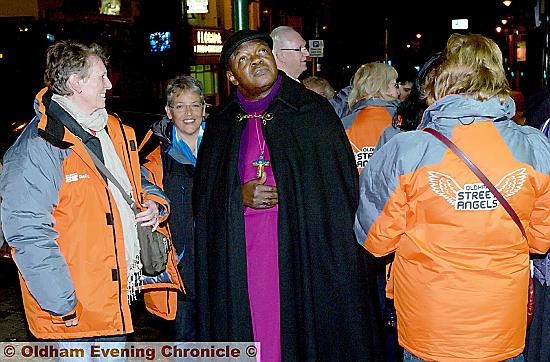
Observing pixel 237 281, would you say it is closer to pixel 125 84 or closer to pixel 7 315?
pixel 7 315

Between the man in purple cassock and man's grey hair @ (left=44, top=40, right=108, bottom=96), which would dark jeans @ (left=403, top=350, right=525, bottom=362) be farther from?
man's grey hair @ (left=44, top=40, right=108, bottom=96)

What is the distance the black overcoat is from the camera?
3.76 metres

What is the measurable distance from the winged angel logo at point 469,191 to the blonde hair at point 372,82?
9.26 ft

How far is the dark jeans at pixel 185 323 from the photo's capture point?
4789 millimetres

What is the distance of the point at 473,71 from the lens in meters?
2.89

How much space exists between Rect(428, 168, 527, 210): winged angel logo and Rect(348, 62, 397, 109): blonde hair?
282 centimetres

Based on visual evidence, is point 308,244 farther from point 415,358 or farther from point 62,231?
point 62,231

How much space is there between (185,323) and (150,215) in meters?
1.26

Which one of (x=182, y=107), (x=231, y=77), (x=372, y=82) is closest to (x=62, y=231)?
(x=231, y=77)

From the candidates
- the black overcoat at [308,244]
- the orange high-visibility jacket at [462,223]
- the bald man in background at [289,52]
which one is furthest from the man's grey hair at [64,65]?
the bald man in background at [289,52]

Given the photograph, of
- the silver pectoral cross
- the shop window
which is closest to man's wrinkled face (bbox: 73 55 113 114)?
the silver pectoral cross

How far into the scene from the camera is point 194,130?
189 inches

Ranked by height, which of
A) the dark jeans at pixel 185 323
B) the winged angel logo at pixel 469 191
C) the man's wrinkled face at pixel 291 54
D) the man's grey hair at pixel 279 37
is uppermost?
the man's grey hair at pixel 279 37

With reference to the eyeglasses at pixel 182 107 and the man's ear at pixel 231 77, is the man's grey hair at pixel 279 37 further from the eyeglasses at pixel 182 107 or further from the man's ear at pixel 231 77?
the man's ear at pixel 231 77
